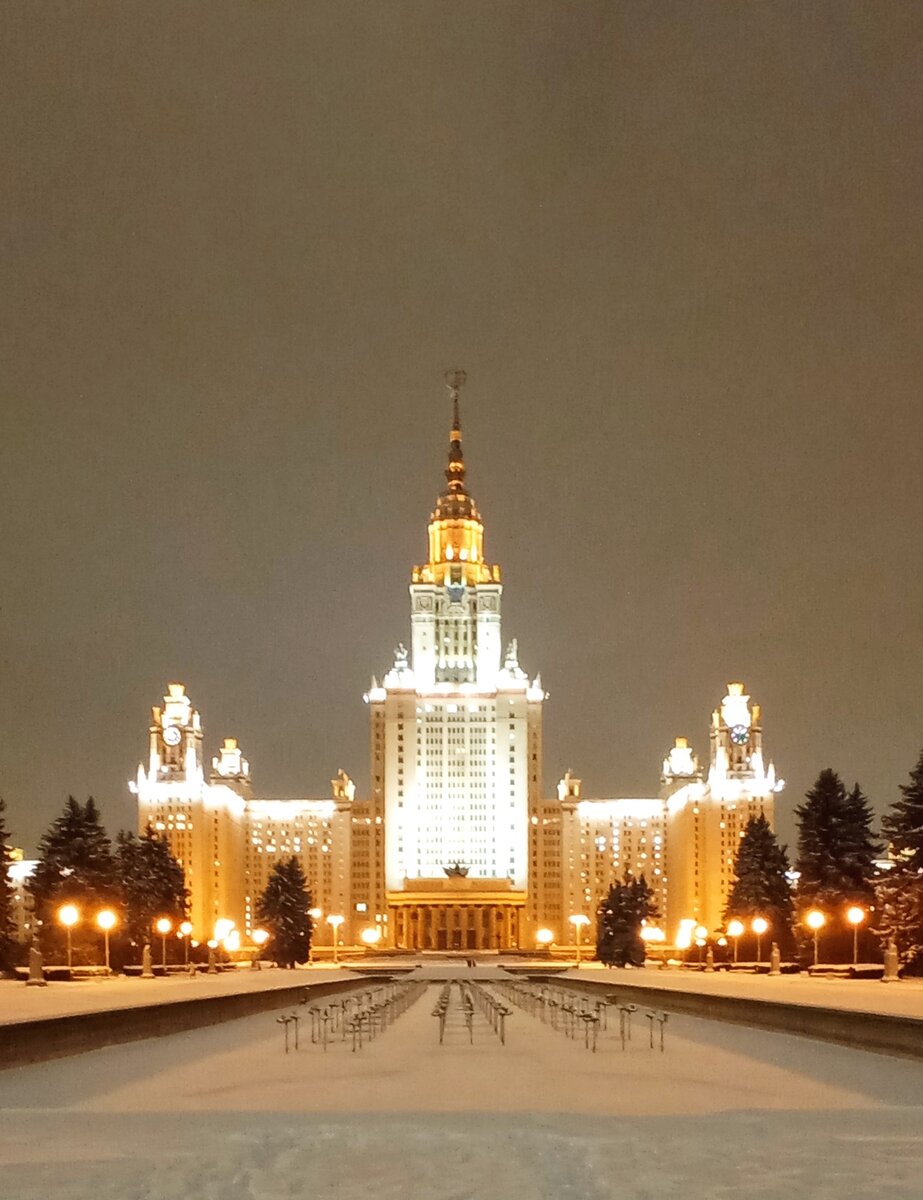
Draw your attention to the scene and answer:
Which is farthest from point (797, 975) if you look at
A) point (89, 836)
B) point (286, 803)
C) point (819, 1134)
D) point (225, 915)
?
point (286, 803)

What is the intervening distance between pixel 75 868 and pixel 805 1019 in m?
49.6

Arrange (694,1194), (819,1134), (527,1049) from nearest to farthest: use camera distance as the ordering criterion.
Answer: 1. (694,1194)
2. (819,1134)
3. (527,1049)

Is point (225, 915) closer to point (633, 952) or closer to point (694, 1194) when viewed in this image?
point (633, 952)

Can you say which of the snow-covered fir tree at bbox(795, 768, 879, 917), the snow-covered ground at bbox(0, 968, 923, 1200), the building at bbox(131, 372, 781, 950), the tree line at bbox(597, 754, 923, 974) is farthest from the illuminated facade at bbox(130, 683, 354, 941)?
the snow-covered ground at bbox(0, 968, 923, 1200)

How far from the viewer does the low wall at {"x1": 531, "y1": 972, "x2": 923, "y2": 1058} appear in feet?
74.7

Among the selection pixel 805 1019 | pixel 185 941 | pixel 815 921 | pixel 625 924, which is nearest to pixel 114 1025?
pixel 805 1019

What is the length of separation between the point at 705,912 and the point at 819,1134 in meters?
140

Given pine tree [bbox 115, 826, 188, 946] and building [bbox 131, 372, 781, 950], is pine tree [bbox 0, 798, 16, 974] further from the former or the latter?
building [bbox 131, 372, 781, 950]

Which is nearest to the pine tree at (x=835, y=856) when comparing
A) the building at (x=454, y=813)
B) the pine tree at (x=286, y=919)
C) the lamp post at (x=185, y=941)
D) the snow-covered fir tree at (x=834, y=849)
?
the snow-covered fir tree at (x=834, y=849)

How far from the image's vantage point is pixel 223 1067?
23484mm

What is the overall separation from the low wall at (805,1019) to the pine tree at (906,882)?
12.2 meters

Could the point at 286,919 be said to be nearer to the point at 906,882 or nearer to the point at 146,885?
the point at 146,885

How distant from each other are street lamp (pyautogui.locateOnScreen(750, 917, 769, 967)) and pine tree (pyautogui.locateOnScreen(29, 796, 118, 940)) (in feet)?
97.0

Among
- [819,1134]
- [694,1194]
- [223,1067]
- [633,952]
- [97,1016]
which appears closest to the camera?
[694,1194]
